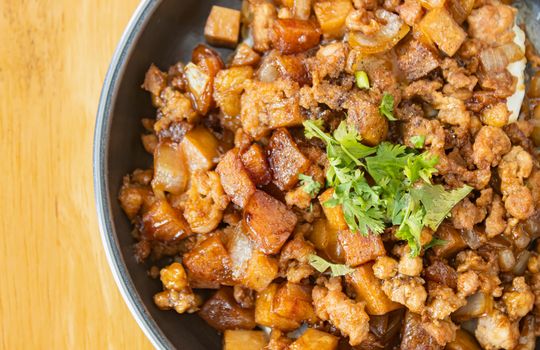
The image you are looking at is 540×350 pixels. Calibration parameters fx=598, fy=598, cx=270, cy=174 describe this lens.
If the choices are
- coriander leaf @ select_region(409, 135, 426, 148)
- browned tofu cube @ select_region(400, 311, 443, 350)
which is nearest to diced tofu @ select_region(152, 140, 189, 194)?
coriander leaf @ select_region(409, 135, 426, 148)

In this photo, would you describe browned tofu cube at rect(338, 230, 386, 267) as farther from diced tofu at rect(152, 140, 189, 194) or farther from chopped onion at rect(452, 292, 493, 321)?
diced tofu at rect(152, 140, 189, 194)

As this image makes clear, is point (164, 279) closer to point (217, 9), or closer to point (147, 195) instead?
point (147, 195)

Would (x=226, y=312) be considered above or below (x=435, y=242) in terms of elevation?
below

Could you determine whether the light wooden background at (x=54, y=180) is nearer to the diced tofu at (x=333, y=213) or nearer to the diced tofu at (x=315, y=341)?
the diced tofu at (x=315, y=341)

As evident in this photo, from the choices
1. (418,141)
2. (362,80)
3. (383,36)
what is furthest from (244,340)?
(383,36)

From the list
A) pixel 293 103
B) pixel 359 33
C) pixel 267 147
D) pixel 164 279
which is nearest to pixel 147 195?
pixel 164 279

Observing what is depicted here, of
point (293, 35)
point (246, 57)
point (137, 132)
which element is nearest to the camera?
point (293, 35)

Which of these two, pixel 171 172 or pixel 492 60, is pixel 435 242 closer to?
pixel 492 60
